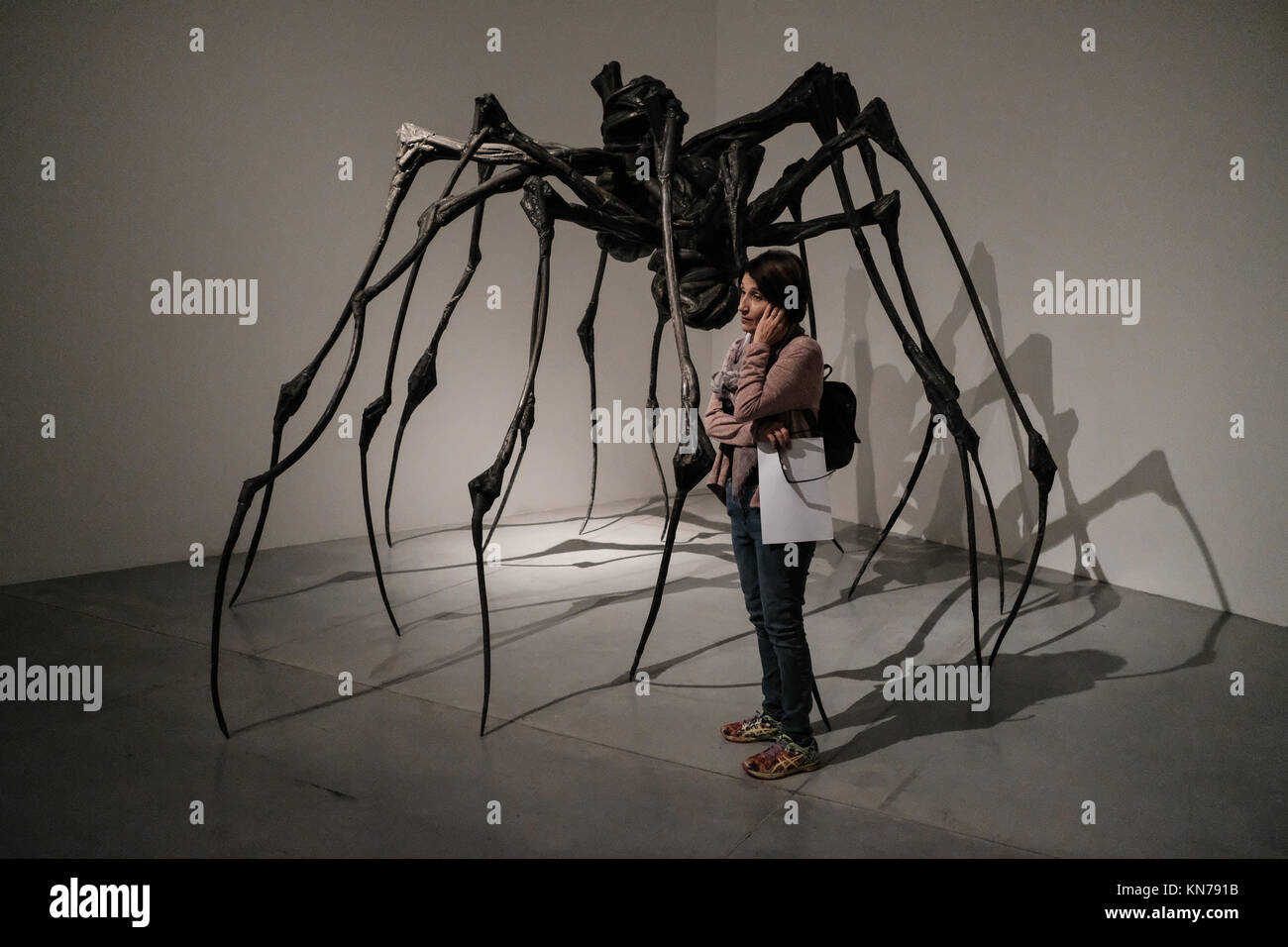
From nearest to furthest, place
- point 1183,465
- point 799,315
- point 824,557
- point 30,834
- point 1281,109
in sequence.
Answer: point 30,834 < point 799,315 < point 1281,109 < point 1183,465 < point 824,557

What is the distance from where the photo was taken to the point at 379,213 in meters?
4.59

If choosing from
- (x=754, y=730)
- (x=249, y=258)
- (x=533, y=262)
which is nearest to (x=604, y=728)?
(x=754, y=730)

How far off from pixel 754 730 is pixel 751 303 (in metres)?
0.99

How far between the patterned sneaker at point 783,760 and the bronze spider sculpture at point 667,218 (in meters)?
0.40

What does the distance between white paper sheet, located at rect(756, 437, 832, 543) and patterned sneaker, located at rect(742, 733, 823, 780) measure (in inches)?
18.6

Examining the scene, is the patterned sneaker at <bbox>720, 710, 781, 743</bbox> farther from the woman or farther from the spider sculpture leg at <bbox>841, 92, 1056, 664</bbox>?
the spider sculpture leg at <bbox>841, 92, 1056, 664</bbox>

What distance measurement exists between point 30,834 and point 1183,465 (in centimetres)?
356

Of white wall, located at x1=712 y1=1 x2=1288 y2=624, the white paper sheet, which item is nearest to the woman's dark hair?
the white paper sheet

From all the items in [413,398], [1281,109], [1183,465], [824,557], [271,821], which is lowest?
[271,821]

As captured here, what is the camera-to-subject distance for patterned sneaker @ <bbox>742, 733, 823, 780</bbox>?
217cm

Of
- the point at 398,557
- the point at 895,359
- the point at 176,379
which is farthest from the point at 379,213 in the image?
the point at 895,359

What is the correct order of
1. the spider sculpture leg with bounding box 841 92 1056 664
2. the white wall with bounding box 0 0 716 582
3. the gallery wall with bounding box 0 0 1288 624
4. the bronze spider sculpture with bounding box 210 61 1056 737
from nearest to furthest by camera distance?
the bronze spider sculpture with bounding box 210 61 1056 737, the spider sculpture leg with bounding box 841 92 1056 664, the gallery wall with bounding box 0 0 1288 624, the white wall with bounding box 0 0 716 582

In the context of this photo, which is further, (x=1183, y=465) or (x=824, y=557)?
(x=824, y=557)

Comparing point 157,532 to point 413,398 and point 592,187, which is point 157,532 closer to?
point 413,398
